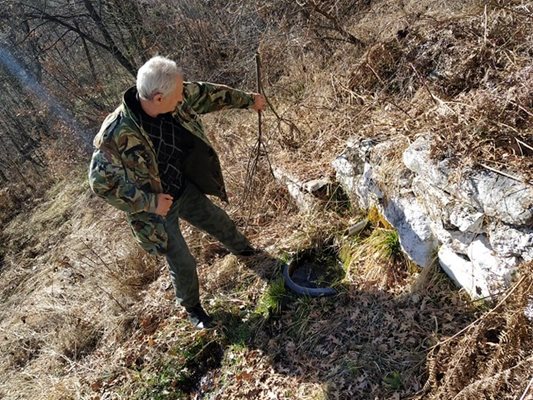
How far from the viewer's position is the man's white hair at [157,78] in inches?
123

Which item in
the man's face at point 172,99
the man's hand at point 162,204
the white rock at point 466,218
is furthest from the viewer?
the man's hand at point 162,204

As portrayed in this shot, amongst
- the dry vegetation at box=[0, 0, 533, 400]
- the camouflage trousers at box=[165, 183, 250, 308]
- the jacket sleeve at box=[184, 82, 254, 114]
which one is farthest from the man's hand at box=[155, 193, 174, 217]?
the dry vegetation at box=[0, 0, 533, 400]

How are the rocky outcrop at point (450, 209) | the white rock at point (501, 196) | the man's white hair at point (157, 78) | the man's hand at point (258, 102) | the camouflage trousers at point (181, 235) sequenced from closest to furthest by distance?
the white rock at point (501, 196) < the rocky outcrop at point (450, 209) < the man's white hair at point (157, 78) < the camouflage trousers at point (181, 235) < the man's hand at point (258, 102)

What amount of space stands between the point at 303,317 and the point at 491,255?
153 cm

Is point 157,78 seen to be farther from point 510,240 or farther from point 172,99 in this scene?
point 510,240

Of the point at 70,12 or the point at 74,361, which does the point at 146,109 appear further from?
the point at 70,12

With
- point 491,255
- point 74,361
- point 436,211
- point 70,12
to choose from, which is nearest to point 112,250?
point 74,361

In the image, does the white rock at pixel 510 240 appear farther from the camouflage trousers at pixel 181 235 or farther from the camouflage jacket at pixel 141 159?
the camouflage trousers at pixel 181 235

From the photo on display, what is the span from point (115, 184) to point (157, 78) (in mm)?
772

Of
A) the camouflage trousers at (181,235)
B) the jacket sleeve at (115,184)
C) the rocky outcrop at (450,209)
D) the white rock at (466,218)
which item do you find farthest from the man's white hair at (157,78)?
the white rock at (466,218)

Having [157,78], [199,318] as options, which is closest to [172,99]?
[157,78]

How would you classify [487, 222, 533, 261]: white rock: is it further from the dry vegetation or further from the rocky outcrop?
the dry vegetation

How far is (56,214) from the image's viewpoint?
10.3 m

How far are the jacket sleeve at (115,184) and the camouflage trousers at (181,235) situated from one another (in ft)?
1.78
